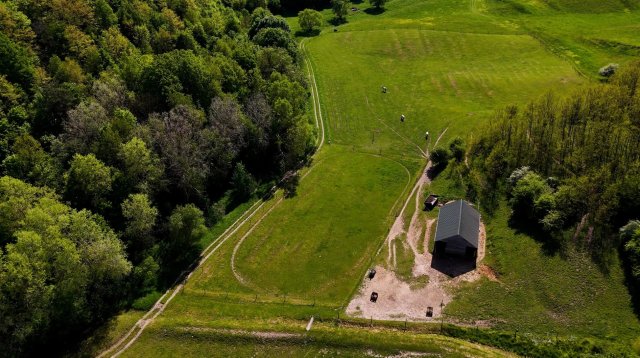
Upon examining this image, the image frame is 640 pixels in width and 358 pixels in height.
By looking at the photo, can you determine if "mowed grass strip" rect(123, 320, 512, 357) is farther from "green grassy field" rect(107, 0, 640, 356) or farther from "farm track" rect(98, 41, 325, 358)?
"farm track" rect(98, 41, 325, 358)

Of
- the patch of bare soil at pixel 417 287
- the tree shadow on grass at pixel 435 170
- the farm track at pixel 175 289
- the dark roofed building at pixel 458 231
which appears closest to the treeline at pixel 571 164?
the tree shadow on grass at pixel 435 170

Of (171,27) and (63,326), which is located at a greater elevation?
(171,27)

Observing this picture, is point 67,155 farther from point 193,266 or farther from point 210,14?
point 210,14

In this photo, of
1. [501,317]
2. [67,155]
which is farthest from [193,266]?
[501,317]

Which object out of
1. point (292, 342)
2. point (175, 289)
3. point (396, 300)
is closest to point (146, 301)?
point (175, 289)

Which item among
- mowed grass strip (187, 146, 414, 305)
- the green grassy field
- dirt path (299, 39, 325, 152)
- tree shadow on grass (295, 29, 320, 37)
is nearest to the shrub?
the green grassy field

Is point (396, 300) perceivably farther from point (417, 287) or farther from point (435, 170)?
point (435, 170)
